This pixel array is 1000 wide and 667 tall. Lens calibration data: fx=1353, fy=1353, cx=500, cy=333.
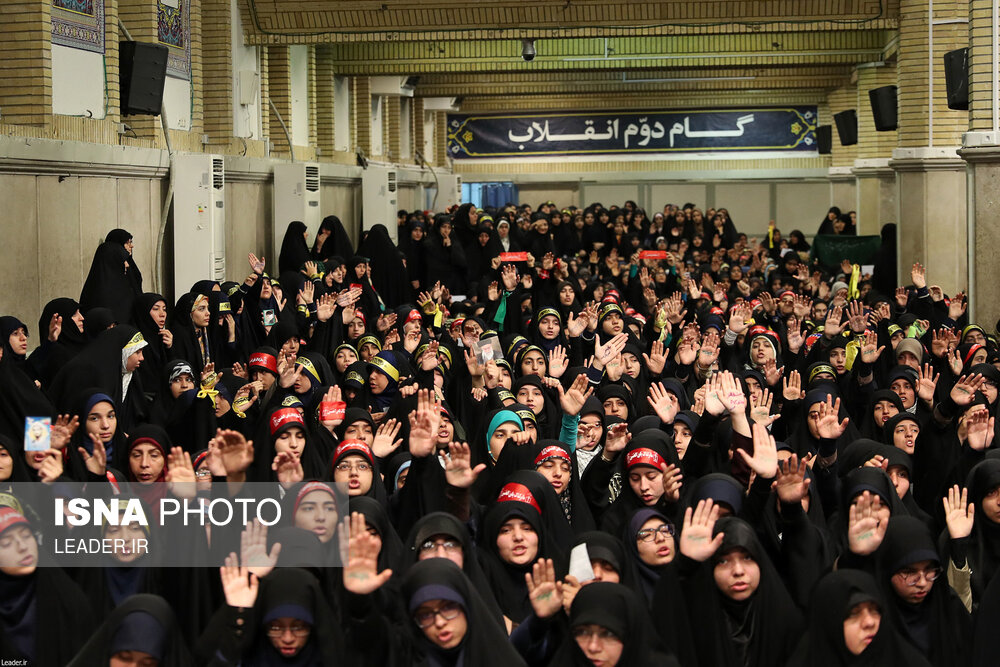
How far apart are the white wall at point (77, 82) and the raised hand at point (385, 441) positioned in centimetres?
504

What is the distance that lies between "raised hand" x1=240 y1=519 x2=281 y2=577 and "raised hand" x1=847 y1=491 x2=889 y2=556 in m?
1.68

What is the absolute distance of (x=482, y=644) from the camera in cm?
350

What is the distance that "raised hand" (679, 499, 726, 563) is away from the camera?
12.6 ft

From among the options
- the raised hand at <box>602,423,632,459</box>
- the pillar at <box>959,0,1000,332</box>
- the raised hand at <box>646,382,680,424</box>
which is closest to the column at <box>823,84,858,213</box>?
the pillar at <box>959,0,1000,332</box>

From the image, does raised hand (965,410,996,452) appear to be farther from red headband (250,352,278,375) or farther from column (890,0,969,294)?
column (890,0,969,294)

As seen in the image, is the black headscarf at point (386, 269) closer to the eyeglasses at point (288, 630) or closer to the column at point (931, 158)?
the column at point (931, 158)

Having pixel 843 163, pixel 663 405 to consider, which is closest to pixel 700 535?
pixel 663 405

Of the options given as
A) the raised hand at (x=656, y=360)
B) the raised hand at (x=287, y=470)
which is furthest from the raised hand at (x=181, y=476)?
the raised hand at (x=656, y=360)

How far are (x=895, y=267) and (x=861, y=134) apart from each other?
195 inches

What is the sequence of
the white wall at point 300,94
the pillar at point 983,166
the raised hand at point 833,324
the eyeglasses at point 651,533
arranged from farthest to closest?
the white wall at point 300,94, the pillar at point 983,166, the raised hand at point 833,324, the eyeglasses at point 651,533

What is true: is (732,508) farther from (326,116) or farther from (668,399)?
(326,116)

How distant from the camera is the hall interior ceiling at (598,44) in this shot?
1281 cm

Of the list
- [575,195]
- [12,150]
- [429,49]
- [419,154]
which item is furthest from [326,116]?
[575,195]

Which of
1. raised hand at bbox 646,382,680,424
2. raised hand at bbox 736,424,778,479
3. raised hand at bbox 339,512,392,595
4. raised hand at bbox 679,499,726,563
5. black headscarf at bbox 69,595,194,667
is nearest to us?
black headscarf at bbox 69,595,194,667
